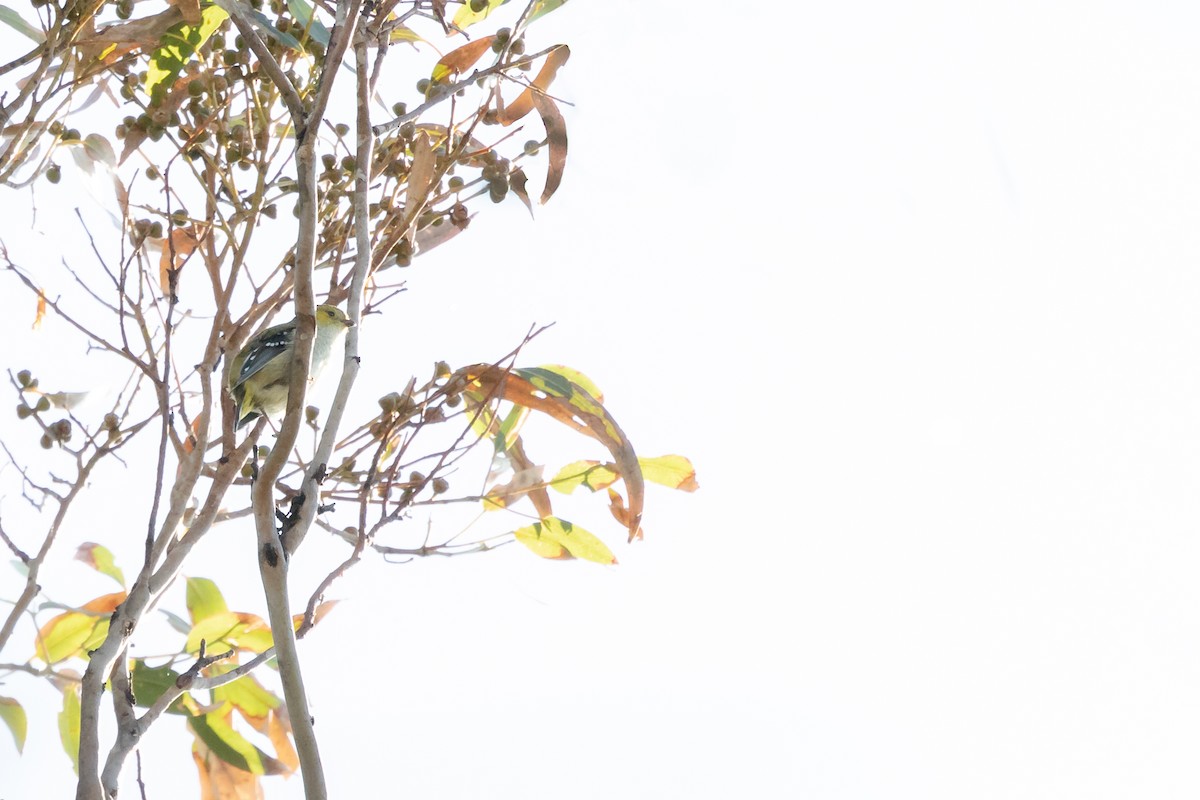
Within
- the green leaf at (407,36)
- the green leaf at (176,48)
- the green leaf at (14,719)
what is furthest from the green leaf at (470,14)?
the green leaf at (14,719)

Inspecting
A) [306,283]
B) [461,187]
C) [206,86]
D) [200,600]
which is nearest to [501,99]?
[461,187]

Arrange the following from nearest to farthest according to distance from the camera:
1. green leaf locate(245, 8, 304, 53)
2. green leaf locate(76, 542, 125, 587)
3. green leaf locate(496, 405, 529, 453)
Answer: green leaf locate(245, 8, 304, 53) < green leaf locate(496, 405, 529, 453) < green leaf locate(76, 542, 125, 587)

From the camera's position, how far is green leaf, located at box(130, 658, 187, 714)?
1174 mm

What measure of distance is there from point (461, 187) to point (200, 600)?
609 mm

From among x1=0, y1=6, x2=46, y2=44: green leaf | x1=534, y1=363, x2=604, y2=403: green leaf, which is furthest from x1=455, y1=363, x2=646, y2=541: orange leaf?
x1=0, y1=6, x2=46, y2=44: green leaf

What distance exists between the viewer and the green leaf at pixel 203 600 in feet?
4.14

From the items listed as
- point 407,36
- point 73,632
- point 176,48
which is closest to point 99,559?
point 73,632

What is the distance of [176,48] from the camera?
3.73ft

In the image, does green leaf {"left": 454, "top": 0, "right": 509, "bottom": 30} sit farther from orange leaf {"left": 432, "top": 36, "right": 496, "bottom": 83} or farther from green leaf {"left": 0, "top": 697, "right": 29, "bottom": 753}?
green leaf {"left": 0, "top": 697, "right": 29, "bottom": 753}

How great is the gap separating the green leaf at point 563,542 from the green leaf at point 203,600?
386mm

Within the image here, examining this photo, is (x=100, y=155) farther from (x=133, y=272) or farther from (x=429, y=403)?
(x=429, y=403)

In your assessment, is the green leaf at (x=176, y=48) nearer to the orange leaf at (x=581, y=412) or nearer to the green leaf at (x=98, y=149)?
the green leaf at (x=98, y=149)

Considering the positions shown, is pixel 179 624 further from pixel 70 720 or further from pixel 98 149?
pixel 98 149

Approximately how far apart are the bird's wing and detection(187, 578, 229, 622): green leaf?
0.25 meters
